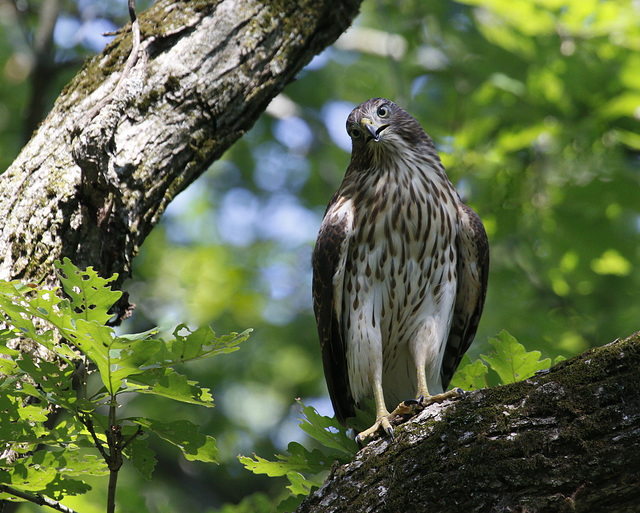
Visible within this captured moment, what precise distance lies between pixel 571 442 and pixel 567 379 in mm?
249

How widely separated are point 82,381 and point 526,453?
5.10 feet

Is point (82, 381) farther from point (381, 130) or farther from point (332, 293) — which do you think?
point (381, 130)

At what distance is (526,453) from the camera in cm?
236

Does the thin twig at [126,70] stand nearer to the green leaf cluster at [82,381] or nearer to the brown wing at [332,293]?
the green leaf cluster at [82,381]

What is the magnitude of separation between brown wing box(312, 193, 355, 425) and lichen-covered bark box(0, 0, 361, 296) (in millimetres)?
819

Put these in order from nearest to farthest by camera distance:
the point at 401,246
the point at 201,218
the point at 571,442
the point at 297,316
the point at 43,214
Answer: the point at 571,442
the point at 43,214
the point at 401,246
the point at 297,316
the point at 201,218

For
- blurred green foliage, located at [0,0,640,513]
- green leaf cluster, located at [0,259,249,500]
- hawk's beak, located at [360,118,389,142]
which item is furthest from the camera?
blurred green foliage, located at [0,0,640,513]

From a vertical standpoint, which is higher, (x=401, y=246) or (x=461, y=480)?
(x=401, y=246)

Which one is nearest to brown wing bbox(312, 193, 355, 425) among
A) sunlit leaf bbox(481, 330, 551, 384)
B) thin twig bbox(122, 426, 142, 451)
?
sunlit leaf bbox(481, 330, 551, 384)

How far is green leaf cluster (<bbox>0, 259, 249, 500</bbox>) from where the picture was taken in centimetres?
224

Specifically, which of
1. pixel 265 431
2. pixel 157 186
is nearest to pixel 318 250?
pixel 157 186

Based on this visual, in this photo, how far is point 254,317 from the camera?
9.05m

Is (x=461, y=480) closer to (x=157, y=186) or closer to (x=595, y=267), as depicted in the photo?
(x=157, y=186)

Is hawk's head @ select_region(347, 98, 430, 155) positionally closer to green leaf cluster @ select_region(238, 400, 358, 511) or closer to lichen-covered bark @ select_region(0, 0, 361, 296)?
lichen-covered bark @ select_region(0, 0, 361, 296)
